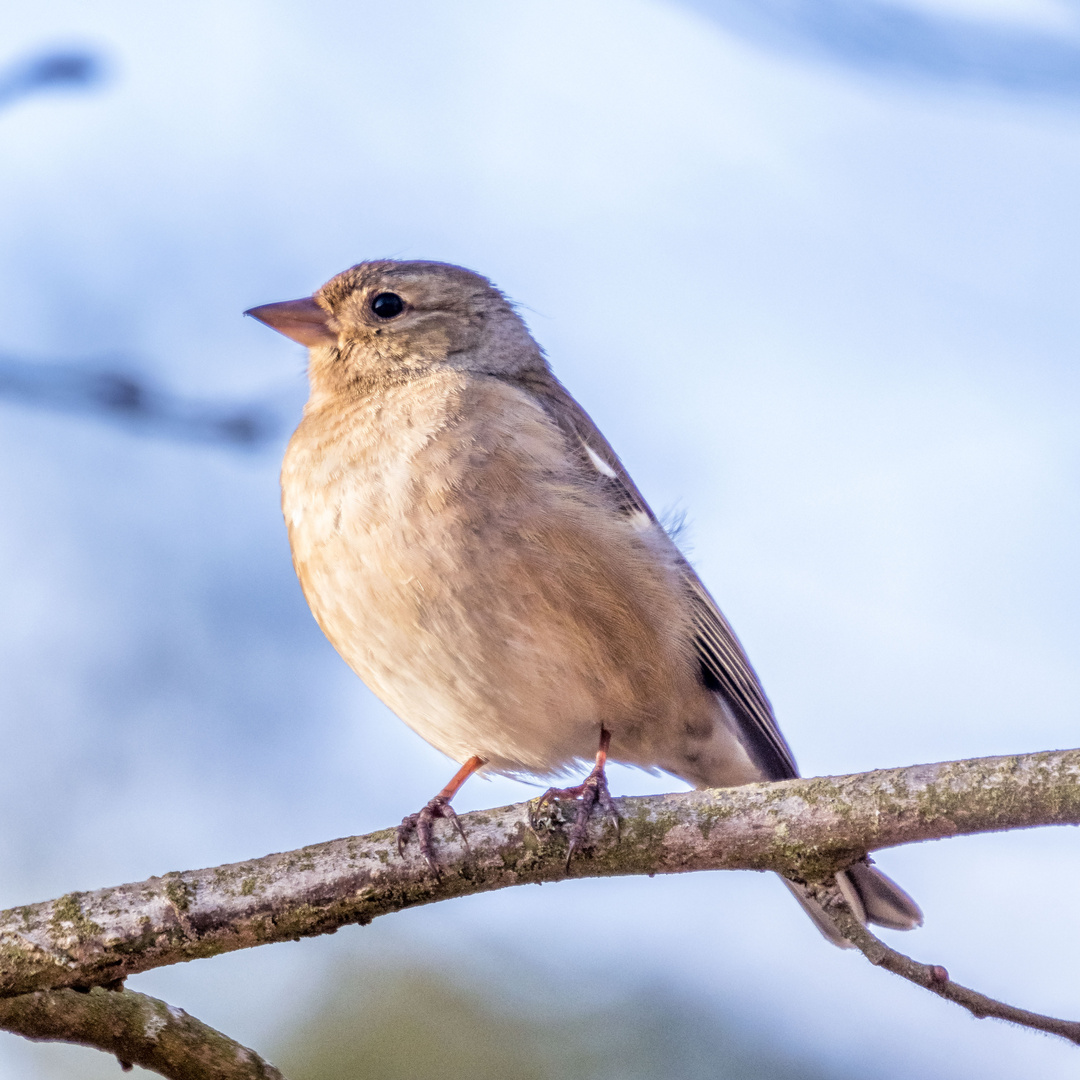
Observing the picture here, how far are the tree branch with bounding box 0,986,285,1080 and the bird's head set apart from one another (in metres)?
2.45

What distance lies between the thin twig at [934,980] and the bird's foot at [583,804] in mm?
565

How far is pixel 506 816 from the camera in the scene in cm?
327

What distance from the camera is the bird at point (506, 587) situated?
3969mm

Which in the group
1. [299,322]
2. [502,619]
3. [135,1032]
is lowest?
[135,1032]

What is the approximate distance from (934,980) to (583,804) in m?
0.91

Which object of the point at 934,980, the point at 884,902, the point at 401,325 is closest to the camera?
the point at 934,980

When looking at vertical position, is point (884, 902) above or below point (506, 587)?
below

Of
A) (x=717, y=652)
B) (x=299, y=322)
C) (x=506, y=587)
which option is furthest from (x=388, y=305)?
(x=717, y=652)

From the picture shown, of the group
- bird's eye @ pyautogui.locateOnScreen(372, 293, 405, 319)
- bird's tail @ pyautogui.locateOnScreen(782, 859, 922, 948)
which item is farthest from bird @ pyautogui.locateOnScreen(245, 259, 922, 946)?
bird's eye @ pyautogui.locateOnScreen(372, 293, 405, 319)

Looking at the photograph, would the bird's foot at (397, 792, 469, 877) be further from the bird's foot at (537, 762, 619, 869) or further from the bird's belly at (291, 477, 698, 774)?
the bird's belly at (291, 477, 698, 774)

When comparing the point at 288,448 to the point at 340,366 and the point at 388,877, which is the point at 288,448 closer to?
the point at 340,366

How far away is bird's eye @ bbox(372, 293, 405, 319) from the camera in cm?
516

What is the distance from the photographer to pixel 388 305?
5.20 metres

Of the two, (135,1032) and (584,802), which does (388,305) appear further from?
(135,1032)
